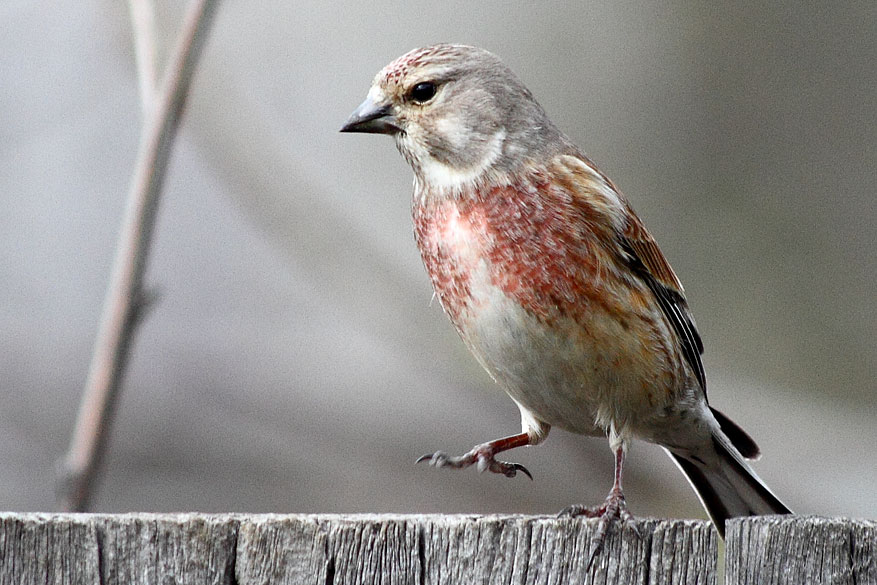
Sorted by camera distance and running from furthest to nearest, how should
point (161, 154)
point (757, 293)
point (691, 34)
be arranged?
1. point (691, 34)
2. point (757, 293)
3. point (161, 154)

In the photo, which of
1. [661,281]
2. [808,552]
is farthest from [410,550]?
[661,281]

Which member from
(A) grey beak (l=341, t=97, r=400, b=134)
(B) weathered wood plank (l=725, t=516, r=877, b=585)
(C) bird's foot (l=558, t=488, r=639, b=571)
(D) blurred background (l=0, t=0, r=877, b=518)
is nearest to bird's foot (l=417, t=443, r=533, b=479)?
(C) bird's foot (l=558, t=488, r=639, b=571)

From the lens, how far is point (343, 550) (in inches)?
90.3

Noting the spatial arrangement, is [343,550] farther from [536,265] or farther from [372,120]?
[372,120]

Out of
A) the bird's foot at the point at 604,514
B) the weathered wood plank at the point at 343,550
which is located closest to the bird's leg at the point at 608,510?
the bird's foot at the point at 604,514

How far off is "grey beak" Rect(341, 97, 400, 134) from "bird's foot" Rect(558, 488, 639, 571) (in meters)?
1.41

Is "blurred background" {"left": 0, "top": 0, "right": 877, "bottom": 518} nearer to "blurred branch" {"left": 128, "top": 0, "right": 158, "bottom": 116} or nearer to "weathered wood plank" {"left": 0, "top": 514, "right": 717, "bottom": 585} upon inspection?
"blurred branch" {"left": 128, "top": 0, "right": 158, "bottom": 116}

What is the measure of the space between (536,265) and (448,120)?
592 mm

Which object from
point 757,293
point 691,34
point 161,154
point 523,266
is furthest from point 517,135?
point 691,34

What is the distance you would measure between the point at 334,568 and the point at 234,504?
5.24 metres

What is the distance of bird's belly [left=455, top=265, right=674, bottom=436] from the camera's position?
3.64 metres

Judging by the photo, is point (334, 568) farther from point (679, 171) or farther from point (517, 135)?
point (679, 171)

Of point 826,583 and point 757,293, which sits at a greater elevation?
point 826,583

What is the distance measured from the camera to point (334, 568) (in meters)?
2.29
